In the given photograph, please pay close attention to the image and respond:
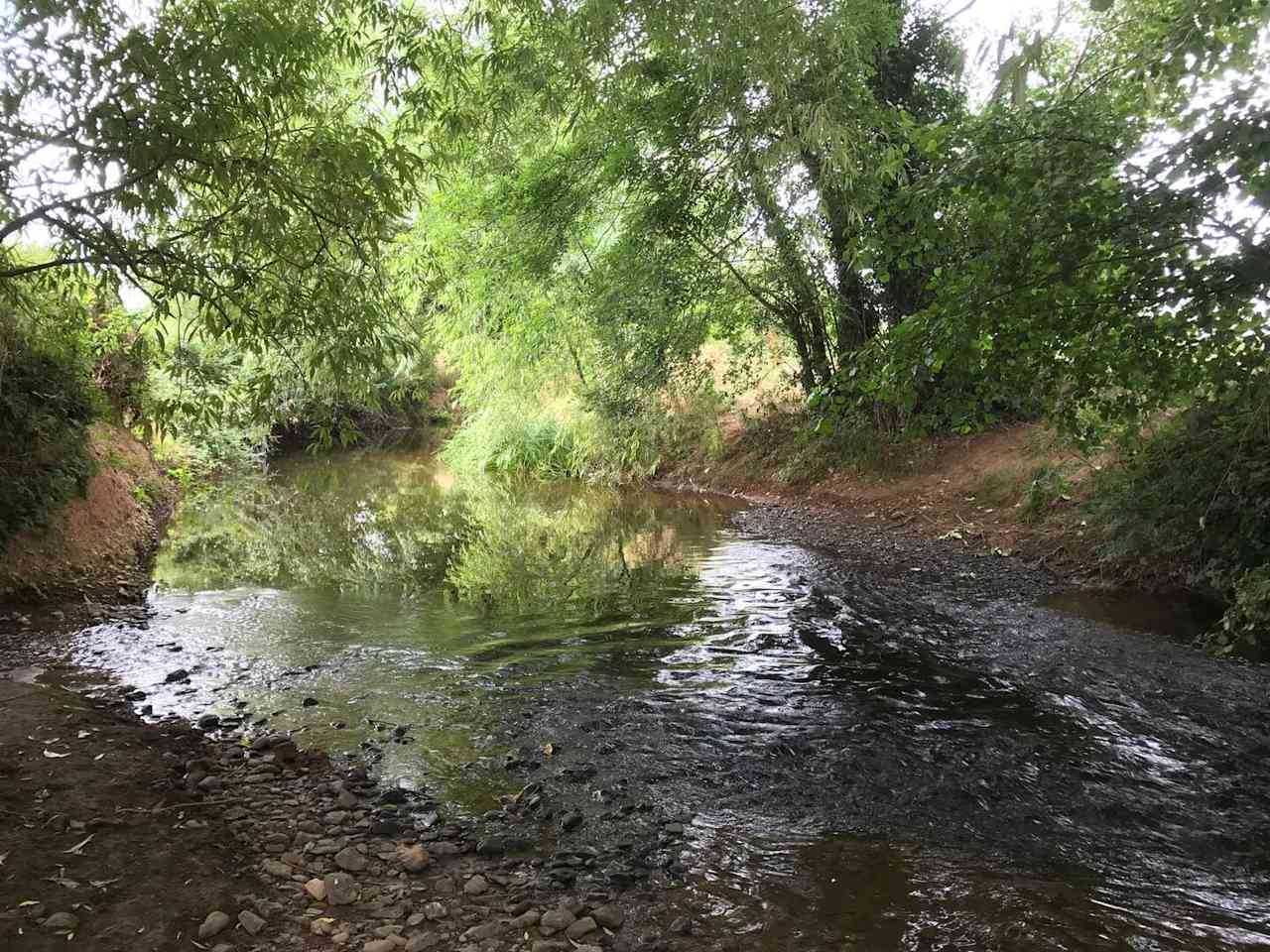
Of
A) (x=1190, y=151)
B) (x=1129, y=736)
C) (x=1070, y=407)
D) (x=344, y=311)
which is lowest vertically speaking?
(x=1129, y=736)

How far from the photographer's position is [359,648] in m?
7.12

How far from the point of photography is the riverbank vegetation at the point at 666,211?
4367mm

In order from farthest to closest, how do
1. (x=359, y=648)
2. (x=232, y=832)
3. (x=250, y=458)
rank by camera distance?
(x=250, y=458) → (x=359, y=648) → (x=232, y=832)

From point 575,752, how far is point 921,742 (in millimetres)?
2097

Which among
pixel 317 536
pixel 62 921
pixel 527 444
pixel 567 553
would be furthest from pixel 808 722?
pixel 527 444

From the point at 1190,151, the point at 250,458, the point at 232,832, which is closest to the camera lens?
the point at 232,832

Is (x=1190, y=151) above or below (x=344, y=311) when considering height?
above

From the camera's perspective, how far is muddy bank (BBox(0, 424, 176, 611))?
26.5 feet

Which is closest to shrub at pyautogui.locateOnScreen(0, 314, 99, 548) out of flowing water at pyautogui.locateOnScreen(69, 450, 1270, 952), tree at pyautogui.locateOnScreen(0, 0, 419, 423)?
flowing water at pyautogui.locateOnScreen(69, 450, 1270, 952)

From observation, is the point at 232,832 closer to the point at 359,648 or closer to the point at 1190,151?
the point at 359,648

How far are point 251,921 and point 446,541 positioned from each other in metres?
10.1

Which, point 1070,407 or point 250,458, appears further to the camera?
point 250,458

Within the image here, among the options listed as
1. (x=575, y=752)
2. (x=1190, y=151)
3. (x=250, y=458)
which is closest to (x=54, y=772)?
(x=575, y=752)

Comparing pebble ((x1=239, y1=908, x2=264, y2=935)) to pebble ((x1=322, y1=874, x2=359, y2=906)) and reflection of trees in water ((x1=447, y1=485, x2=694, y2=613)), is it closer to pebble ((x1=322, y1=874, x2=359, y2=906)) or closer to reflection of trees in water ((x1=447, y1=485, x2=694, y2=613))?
pebble ((x1=322, y1=874, x2=359, y2=906))
